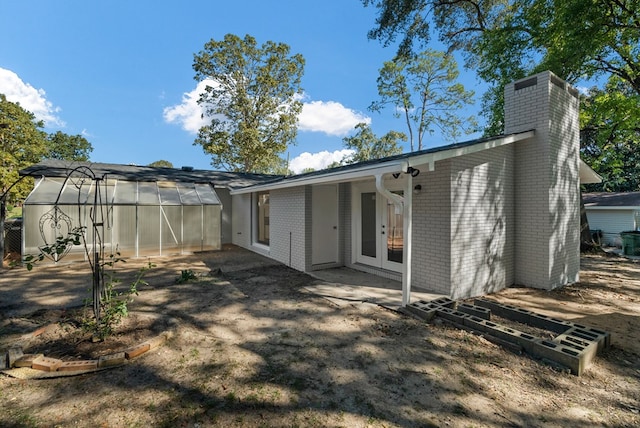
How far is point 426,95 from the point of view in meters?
24.5

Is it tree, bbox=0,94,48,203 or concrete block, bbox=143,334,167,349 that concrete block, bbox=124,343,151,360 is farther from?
tree, bbox=0,94,48,203

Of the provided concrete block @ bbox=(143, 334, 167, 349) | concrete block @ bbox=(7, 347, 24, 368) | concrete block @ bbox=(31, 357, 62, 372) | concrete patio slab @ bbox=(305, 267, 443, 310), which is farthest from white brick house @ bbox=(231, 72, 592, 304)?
concrete block @ bbox=(7, 347, 24, 368)

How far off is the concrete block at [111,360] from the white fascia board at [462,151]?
461 centimetres

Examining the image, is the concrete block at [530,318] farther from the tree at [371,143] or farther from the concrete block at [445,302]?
the tree at [371,143]

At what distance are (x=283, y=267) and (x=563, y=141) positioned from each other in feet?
25.4

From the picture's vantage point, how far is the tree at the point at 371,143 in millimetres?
29547

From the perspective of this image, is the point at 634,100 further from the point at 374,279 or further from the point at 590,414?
the point at 590,414

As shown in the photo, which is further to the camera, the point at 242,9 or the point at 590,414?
the point at 242,9

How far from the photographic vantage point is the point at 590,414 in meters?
2.53

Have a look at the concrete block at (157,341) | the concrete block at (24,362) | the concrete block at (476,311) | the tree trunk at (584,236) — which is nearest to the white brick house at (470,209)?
the concrete block at (476,311)

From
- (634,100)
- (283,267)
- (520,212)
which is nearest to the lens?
(520,212)

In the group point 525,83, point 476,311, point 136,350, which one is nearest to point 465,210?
point 476,311

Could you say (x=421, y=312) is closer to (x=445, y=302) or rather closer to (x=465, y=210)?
(x=445, y=302)

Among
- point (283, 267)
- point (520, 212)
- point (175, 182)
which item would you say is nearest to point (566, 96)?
point (520, 212)
